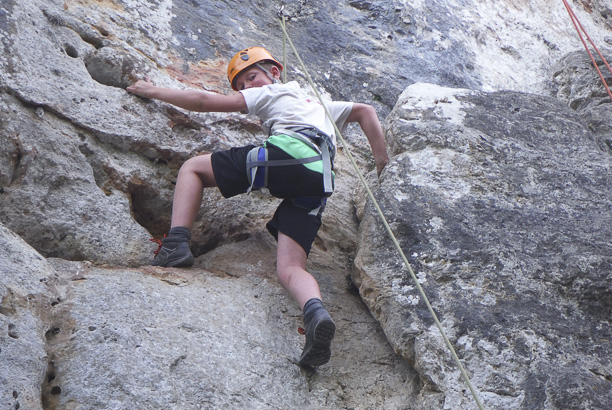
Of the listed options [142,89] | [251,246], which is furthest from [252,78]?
[251,246]

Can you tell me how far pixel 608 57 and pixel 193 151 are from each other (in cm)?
339

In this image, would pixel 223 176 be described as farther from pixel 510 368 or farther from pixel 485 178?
pixel 510 368

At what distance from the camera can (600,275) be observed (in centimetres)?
326

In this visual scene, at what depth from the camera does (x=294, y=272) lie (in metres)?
3.46

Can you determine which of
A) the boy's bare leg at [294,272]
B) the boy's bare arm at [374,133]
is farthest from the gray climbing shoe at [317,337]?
the boy's bare arm at [374,133]

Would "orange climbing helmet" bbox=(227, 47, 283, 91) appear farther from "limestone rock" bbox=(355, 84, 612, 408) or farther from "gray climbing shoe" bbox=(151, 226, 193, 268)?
"gray climbing shoe" bbox=(151, 226, 193, 268)

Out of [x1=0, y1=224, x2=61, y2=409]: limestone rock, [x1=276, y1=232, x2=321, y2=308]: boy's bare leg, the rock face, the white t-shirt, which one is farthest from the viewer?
the white t-shirt

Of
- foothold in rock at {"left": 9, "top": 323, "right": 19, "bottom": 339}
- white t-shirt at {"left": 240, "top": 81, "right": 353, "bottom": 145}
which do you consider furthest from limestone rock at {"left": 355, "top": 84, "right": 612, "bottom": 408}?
foothold in rock at {"left": 9, "top": 323, "right": 19, "bottom": 339}

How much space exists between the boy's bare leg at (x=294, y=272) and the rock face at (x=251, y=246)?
0.15m

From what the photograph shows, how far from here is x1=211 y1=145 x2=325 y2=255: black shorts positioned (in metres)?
3.62

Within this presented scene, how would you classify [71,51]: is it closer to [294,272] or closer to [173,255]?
[173,255]

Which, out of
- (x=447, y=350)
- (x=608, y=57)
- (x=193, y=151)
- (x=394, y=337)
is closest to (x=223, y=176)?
(x=193, y=151)

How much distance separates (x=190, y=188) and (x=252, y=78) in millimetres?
881

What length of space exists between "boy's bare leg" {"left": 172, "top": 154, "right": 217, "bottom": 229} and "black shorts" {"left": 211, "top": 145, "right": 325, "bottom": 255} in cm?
7
